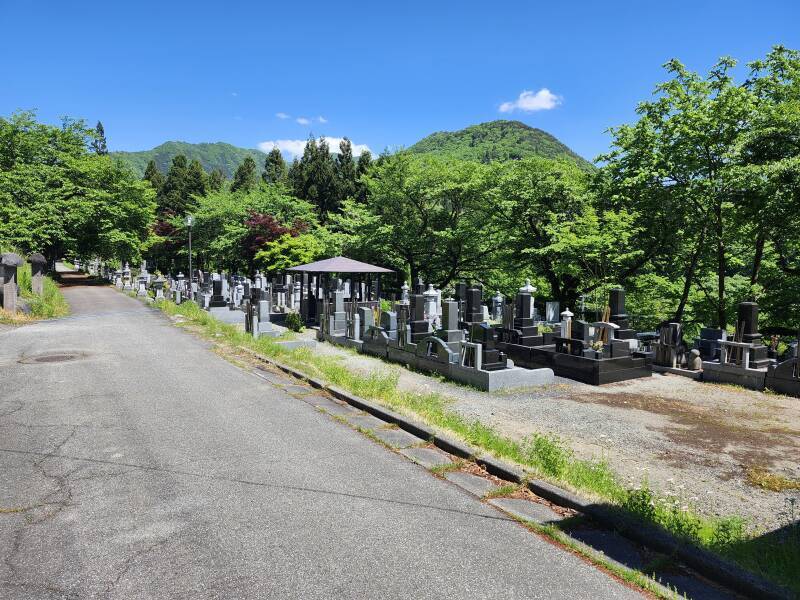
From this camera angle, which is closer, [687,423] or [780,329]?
[687,423]

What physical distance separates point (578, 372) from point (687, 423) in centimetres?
377

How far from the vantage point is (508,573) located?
3838 millimetres

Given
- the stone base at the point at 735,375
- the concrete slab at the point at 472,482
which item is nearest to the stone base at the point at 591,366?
the stone base at the point at 735,375

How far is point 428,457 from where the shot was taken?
6.37 metres

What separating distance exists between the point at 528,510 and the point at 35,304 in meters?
21.8

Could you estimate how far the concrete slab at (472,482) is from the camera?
5.41 m

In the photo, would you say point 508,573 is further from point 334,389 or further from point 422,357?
point 422,357

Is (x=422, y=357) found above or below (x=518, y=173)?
below

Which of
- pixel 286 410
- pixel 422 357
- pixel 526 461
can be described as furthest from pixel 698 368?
pixel 286 410

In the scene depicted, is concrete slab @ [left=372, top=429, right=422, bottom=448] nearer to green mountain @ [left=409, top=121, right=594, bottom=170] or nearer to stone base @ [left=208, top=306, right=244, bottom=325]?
stone base @ [left=208, top=306, right=244, bottom=325]

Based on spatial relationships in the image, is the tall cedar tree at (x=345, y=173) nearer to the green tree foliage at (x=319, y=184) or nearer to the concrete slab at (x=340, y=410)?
the green tree foliage at (x=319, y=184)

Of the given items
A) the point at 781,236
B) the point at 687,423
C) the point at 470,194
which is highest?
the point at 470,194

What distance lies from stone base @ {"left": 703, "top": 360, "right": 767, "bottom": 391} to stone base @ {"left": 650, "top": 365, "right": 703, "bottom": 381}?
0.26m

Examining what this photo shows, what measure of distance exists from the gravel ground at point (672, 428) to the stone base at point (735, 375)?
0.47m
